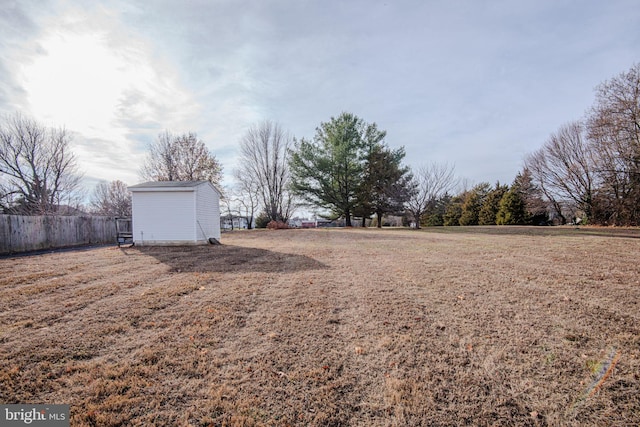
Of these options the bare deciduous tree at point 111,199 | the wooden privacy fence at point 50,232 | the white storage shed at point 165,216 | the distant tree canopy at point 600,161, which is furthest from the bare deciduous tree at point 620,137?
the bare deciduous tree at point 111,199

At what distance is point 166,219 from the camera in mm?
11070

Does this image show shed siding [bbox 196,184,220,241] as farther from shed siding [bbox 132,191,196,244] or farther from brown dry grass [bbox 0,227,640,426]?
brown dry grass [bbox 0,227,640,426]

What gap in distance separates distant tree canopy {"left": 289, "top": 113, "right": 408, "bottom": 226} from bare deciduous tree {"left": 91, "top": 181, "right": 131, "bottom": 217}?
1900 cm

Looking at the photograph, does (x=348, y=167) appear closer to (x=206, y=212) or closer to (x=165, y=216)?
(x=206, y=212)

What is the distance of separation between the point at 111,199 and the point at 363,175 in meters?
29.9

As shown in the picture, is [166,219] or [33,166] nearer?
[166,219]

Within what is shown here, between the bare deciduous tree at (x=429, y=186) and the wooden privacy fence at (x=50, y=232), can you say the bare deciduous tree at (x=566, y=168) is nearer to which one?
the bare deciduous tree at (x=429, y=186)

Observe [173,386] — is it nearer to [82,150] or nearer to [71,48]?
[71,48]

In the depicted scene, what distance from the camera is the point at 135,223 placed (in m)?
11.1

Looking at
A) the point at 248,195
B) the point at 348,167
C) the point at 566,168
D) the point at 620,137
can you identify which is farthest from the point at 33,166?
the point at 566,168

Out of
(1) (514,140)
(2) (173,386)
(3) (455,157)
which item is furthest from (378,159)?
(2) (173,386)

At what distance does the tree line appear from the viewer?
1412 centimetres

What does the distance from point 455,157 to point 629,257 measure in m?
15.4

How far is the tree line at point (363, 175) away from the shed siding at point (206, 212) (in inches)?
461
